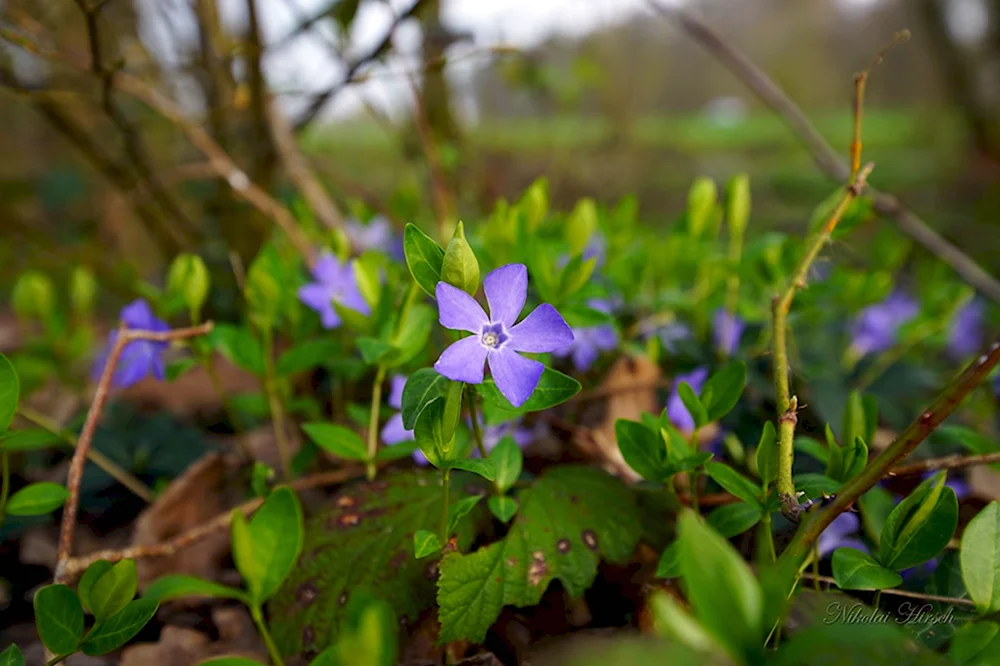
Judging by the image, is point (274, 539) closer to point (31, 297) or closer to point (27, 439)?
point (27, 439)

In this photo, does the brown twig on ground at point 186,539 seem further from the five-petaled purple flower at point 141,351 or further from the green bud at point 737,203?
the green bud at point 737,203

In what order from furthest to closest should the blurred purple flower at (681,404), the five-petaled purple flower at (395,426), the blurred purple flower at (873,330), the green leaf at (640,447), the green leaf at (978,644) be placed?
the blurred purple flower at (873,330) < the blurred purple flower at (681,404) < the five-petaled purple flower at (395,426) < the green leaf at (640,447) < the green leaf at (978,644)

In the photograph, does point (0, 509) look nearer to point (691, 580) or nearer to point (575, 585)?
point (575, 585)

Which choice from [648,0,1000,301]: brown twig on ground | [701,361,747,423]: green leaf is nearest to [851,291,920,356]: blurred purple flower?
[648,0,1000,301]: brown twig on ground

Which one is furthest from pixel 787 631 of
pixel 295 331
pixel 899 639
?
pixel 295 331

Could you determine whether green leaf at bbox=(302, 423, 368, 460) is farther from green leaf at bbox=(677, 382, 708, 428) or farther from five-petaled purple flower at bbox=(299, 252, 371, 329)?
green leaf at bbox=(677, 382, 708, 428)

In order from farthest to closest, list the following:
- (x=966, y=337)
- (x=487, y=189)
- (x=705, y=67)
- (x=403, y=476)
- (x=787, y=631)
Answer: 1. (x=705, y=67)
2. (x=487, y=189)
3. (x=966, y=337)
4. (x=403, y=476)
5. (x=787, y=631)

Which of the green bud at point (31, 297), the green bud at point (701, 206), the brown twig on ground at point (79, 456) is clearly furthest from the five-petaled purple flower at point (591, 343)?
the green bud at point (31, 297)
